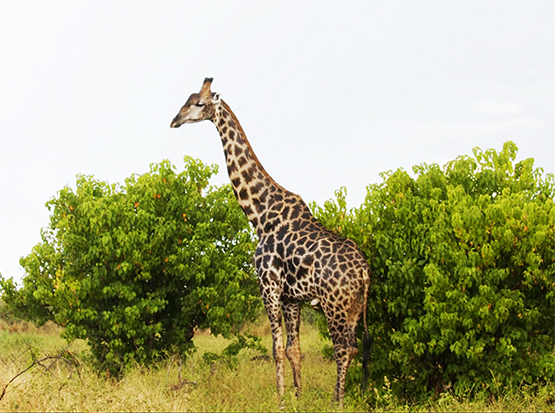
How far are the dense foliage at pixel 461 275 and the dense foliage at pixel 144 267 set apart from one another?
398 centimetres

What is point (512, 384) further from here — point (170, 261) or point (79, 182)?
point (79, 182)

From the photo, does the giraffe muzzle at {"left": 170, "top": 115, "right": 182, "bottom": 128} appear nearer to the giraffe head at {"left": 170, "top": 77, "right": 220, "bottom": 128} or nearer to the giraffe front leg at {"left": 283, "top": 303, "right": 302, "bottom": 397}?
the giraffe head at {"left": 170, "top": 77, "right": 220, "bottom": 128}

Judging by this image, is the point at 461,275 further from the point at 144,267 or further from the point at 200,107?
the point at 144,267

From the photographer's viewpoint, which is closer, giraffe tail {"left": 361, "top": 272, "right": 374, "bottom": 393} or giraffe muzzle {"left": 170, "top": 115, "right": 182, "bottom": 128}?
giraffe tail {"left": 361, "top": 272, "right": 374, "bottom": 393}

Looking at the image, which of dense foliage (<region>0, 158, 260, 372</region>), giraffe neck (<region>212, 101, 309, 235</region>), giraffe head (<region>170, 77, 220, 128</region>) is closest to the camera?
giraffe neck (<region>212, 101, 309, 235</region>)

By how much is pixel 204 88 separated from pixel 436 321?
5716 mm

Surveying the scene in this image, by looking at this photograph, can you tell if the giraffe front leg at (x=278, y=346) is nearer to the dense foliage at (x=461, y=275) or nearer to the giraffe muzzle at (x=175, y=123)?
the dense foliage at (x=461, y=275)

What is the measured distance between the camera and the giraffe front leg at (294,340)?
985 centimetres

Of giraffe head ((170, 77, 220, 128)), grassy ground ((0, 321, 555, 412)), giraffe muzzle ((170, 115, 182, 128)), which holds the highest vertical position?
giraffe head ((170, 77, 220, 128))

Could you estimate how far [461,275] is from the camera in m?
9.32

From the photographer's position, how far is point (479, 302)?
361 inches

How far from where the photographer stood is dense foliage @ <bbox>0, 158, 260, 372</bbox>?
43.2ft

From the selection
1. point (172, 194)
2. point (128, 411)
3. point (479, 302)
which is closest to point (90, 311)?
point (172, 194)

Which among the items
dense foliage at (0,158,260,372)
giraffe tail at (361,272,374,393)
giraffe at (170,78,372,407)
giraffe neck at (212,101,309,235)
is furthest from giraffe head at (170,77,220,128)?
giraffe tail at (361,272,374,393)
